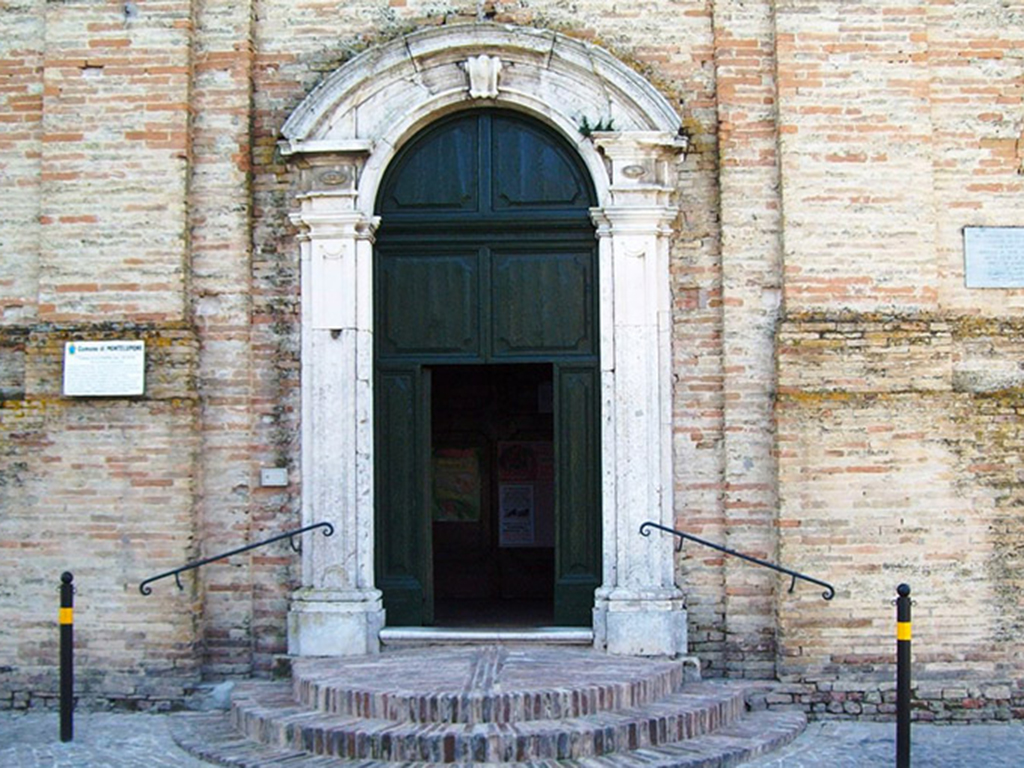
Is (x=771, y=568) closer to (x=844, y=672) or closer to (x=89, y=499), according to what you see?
(x=844, y=672)

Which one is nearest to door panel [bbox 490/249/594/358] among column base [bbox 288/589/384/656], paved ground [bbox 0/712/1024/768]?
column base [bbox 288/589/384/656]

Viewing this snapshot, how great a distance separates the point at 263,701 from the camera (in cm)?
864

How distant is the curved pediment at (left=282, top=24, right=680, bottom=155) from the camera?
943 cm

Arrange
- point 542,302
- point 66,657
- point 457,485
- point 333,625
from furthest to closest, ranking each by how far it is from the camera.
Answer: point 457,485
point 542,302
point 333,625
point 66,657

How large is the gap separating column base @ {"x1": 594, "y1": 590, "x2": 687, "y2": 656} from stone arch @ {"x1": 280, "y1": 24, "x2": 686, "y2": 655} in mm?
22

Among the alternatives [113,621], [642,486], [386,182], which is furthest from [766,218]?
[113,621]

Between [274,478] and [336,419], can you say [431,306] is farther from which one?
[274,478]

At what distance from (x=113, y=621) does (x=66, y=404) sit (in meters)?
1.58

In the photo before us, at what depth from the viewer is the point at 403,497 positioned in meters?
9.63

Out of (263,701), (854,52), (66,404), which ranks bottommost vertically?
(263,701)

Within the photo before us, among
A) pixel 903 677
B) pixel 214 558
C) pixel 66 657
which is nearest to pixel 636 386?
pixel 903 677

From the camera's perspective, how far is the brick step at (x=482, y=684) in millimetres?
7879

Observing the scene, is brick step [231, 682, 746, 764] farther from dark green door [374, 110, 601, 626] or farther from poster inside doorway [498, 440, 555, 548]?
poster inside doorway [498, 440, 555, 548]

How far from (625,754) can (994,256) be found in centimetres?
451
